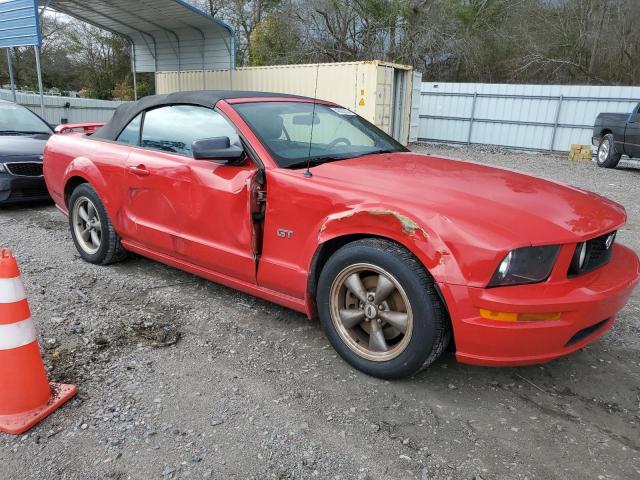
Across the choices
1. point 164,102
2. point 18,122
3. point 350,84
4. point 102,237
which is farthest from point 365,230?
point 350,84

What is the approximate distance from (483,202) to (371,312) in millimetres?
831

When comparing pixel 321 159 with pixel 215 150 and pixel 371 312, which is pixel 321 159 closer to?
pixel 215 150

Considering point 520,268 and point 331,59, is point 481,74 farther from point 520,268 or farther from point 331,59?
point 520,268

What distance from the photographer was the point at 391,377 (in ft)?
9.08

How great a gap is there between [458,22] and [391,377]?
27787mm

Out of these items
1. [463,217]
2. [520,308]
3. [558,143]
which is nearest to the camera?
[520,308]

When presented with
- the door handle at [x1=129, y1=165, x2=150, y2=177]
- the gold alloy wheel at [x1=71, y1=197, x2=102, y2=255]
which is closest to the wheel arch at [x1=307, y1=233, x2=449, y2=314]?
the door handle at [x1=129, y1=165, x2=150, y2=177]

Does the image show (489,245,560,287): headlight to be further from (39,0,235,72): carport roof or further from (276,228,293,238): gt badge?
(39,0,235,72): carport roof

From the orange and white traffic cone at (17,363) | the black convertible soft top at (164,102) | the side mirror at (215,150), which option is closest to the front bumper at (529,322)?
the side mirror at (215,150)

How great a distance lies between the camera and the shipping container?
13.4 meters

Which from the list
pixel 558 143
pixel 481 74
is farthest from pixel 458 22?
pixel 558 143

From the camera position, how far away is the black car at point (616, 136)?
38.9 ft

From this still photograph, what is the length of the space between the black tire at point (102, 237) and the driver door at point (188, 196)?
1.20 feet

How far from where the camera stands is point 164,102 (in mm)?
4062
